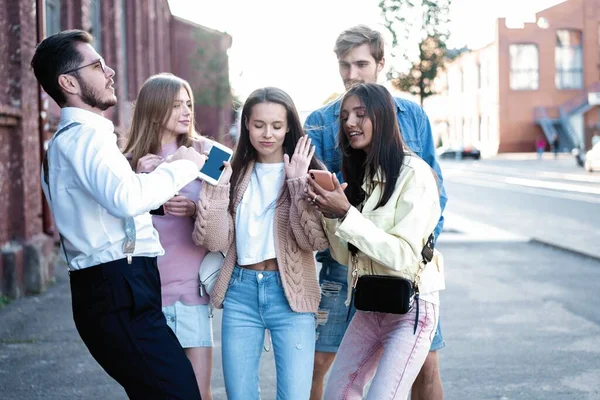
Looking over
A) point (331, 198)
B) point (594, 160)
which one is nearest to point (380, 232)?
point (331, 198)

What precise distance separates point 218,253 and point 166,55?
33.0 metres

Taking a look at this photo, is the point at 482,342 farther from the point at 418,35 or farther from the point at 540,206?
the point at 540,206

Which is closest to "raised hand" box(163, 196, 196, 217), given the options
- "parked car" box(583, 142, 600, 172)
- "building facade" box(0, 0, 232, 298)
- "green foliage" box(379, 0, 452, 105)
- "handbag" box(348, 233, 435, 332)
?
"handbag" box(348, 233, 435, 332)

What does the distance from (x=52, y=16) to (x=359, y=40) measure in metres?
10.4

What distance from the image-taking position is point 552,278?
10.6m

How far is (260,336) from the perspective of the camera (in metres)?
3.67

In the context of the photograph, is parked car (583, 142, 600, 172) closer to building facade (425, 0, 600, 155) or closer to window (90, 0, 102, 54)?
window (90, 0, 102, 54)

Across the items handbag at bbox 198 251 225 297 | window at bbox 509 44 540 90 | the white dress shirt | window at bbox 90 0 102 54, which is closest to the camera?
the white dress shirt

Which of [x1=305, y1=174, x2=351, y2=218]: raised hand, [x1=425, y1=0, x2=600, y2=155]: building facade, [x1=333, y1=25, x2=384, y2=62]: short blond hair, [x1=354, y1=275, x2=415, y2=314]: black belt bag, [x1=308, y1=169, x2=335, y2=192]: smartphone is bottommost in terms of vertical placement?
[x1=354, y1=275, x2=415, y2=314]: black belt bag

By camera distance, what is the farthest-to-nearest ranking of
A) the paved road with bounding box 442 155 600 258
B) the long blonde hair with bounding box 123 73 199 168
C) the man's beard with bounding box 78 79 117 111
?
the paved road with bounding box 442 155 600 258
the long blonde hair with bounding box 123 73 199 168
the man's beard with bounding box 78 79 117 111

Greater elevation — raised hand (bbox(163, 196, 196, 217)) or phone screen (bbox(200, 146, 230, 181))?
phone screen (bbox(200, 146, 230, 181))

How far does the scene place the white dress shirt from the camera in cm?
294

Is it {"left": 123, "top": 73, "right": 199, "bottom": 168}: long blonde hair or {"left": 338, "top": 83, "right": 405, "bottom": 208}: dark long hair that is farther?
{"left": 123, "top": 73, "right": 199, "bottom": 168}: long blonde hair

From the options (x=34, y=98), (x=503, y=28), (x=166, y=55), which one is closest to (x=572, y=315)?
(x=34, y=98)
